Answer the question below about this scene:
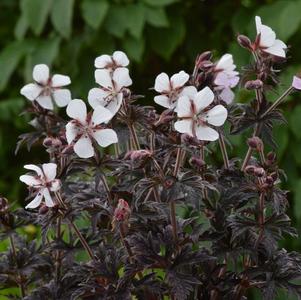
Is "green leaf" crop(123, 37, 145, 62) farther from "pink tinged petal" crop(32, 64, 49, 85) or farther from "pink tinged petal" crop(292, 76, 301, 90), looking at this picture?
"pink tinged petal" crop(292, 76, 301, 90)

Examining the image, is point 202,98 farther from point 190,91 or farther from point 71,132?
point 71,132

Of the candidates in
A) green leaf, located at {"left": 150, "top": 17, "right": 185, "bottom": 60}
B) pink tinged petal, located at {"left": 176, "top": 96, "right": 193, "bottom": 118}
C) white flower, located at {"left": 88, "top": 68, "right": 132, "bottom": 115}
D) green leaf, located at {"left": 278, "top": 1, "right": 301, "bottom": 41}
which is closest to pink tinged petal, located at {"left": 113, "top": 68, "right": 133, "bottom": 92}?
white flower, located at {"left": 88, "top": 68, "right": 132, "bottom": 115}

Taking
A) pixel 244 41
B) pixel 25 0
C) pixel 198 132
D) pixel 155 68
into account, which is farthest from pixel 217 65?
pixel 155 68

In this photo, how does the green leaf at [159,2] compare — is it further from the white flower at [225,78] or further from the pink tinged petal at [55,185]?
the pink tinged petal at [55,185]

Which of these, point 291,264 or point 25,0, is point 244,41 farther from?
point 25,0

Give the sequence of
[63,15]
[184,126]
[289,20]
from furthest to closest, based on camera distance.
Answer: [63,15], [289,20], [184,126]

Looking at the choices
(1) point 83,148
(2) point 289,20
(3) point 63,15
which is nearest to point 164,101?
(1) point 83,148
